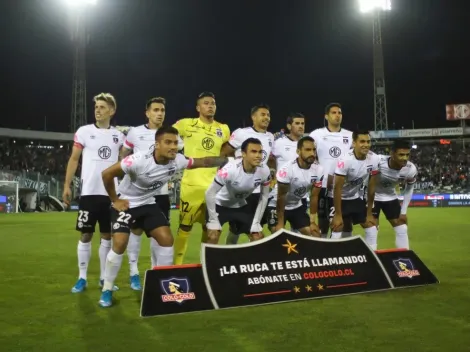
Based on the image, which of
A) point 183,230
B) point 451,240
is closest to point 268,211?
point 183,230

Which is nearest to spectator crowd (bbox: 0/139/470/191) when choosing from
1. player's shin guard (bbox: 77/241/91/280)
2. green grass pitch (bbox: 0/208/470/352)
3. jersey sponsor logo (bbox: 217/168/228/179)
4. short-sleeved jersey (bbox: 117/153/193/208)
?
jersey sponsor logo (bbox: 217/168/228/179)

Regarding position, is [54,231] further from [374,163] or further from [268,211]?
[374,163]

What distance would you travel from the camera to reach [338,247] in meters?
5.61

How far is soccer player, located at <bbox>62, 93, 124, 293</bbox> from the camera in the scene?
606cm

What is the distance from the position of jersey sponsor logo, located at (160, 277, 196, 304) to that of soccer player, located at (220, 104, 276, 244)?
5.83 feet

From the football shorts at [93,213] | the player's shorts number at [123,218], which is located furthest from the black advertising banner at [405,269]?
the football shorts at [93,213]

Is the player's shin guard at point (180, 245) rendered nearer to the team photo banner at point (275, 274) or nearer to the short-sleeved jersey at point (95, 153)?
the short-sleeved jersey at point (95, 153)

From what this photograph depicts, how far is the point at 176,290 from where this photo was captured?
4.81 meters

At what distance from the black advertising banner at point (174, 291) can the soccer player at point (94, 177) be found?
5.41ft

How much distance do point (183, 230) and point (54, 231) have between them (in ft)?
34.5

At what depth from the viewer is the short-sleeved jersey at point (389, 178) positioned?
25.0 ft

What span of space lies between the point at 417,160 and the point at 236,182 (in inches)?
1850

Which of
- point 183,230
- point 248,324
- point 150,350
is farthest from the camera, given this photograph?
point 183,230

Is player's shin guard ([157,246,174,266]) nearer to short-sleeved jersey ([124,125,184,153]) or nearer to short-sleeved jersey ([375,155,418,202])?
short-sleeved jersey ([124,125,184,153])
